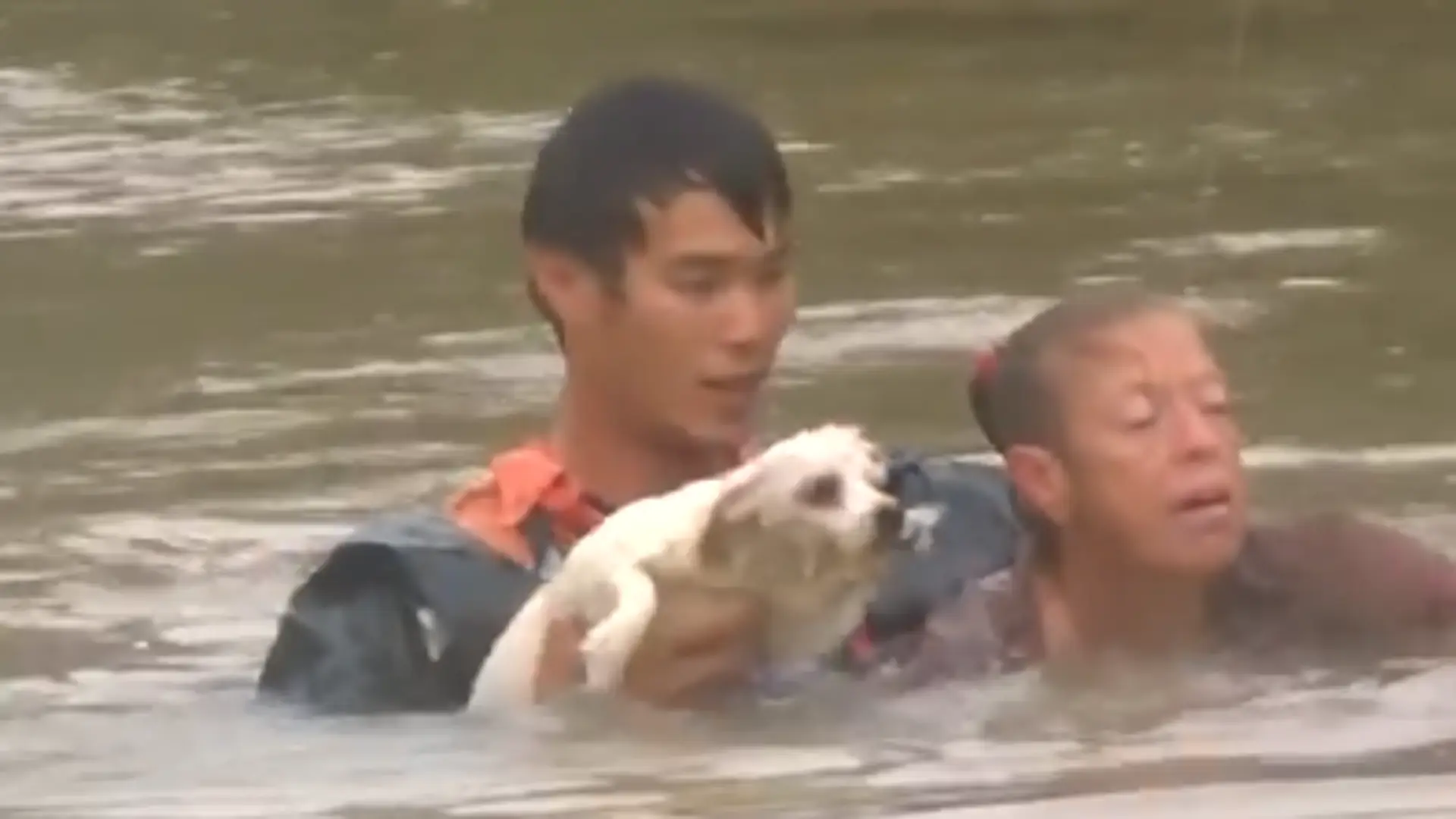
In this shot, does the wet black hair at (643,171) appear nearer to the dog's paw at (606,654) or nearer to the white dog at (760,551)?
the white dog at (760,551)

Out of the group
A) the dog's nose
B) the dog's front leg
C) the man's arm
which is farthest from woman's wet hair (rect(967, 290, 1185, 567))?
the dog's front leg

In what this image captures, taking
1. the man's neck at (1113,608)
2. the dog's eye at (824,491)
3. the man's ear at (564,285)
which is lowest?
the man's neck at (1113,608)

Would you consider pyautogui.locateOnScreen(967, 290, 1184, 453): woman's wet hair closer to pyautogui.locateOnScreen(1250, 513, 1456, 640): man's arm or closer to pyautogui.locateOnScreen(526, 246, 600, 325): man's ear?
pyautogui.locateOnScreen(1250, 513, 1456, 640): man's arm

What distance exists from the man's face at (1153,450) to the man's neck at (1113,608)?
4cm

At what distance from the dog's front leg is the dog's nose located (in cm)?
27

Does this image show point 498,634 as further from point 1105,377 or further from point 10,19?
point 10,19

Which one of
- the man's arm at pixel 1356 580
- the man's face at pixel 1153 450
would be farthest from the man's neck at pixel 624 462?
the man's arm at pixel 1356 580

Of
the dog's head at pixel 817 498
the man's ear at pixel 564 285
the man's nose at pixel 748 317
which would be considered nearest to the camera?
the dog's head at pixel 817 498

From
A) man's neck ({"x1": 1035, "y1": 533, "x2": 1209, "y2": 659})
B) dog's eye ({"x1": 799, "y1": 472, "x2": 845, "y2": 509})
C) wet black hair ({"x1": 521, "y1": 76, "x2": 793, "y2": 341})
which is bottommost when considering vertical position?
man's neck ({"x1": 1035, "y1": 533, "x2": 1209, "y2": 659})

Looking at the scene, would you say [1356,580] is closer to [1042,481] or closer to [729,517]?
[1042,481]

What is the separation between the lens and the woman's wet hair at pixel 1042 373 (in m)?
5.03

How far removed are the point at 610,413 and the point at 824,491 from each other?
2.05 feet

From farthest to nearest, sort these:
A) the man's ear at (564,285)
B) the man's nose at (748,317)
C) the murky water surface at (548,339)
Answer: the man's ear at (564,285) < the man's nose at (748,317) < the murky water surface at (548,339)

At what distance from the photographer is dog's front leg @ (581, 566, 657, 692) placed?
462cm
